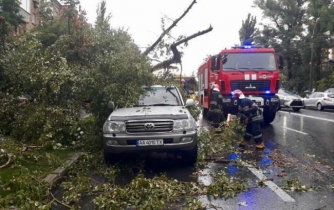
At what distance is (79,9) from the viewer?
14.4m

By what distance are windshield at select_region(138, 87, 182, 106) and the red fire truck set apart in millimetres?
5256

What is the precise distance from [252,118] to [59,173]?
5.41 metres

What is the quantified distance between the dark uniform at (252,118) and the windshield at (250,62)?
425cm


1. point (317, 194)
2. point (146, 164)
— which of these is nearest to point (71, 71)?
point (146, 164)

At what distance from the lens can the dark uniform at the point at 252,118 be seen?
1080 centimetres

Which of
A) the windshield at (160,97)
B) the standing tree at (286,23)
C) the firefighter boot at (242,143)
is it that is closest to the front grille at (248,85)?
the firefighter boot at (242,143)

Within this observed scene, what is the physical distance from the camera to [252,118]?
10953mm

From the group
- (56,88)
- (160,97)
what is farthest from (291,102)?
(56,88)

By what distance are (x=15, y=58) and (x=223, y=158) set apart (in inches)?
209

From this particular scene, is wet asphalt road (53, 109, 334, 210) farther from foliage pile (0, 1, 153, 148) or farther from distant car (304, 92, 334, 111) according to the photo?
distant car (304, 92, 334, 111)

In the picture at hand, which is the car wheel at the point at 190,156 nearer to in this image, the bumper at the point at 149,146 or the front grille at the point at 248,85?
the bumper at the point at 149,146

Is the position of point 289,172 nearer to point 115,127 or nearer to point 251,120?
point 251,120

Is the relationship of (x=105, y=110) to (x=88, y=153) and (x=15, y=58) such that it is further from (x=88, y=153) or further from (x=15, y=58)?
(x=15, y=58)

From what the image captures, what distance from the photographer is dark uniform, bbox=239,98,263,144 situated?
10797 mm
